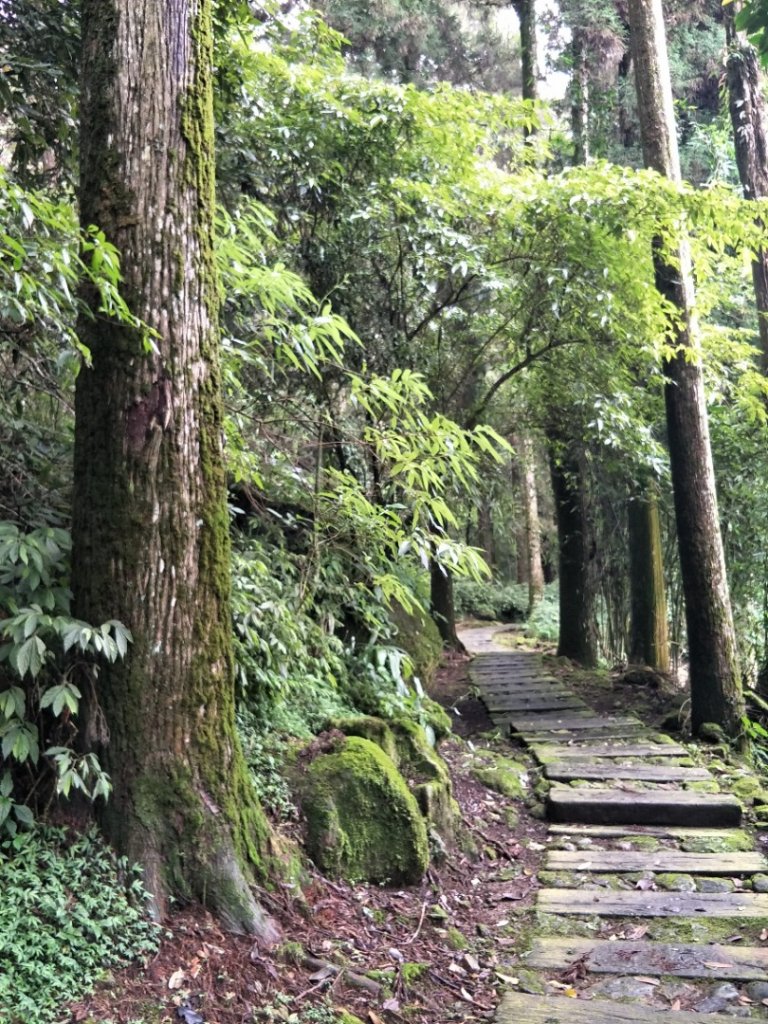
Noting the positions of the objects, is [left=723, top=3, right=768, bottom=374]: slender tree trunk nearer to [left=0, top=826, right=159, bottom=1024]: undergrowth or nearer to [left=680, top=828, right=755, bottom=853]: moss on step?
[left=680, top=828, right=755, bottom=853]: moss on step

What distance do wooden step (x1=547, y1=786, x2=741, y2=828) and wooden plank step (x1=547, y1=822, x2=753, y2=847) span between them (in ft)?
0.18

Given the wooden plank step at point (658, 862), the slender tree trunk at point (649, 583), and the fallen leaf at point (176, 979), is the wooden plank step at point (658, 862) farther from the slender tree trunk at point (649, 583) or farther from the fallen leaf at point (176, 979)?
the slender tree trunk at point (649, 583)

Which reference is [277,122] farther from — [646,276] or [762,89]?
[762,89]

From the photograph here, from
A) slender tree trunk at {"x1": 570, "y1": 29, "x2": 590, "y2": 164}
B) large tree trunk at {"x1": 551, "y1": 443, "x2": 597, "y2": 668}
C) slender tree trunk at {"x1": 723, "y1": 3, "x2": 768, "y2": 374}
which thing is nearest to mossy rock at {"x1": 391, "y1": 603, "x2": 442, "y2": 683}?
large tree trunk at {"x1": 551, "y1": 443, "x2": 597, "y2": 668}

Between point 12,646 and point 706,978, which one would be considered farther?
point 706,978

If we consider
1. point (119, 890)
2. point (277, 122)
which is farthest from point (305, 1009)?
point (277, 122)

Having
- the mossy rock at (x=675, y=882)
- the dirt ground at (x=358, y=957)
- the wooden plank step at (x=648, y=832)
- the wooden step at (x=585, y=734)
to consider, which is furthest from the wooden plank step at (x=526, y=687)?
the mossy rock at (x=675, y=882)

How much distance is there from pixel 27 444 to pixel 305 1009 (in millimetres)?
2767

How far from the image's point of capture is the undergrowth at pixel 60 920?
2.37 metres

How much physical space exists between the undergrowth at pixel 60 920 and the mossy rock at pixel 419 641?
217 inches

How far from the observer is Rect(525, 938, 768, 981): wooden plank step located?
349cm

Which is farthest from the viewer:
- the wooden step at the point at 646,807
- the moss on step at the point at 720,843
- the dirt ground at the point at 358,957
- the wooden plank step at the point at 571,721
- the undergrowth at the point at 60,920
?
the wooden plank step at the point at 571,721

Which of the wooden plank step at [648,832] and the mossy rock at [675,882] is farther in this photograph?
the wooden plank step at [648,832]

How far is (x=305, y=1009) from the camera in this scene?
284 cm
